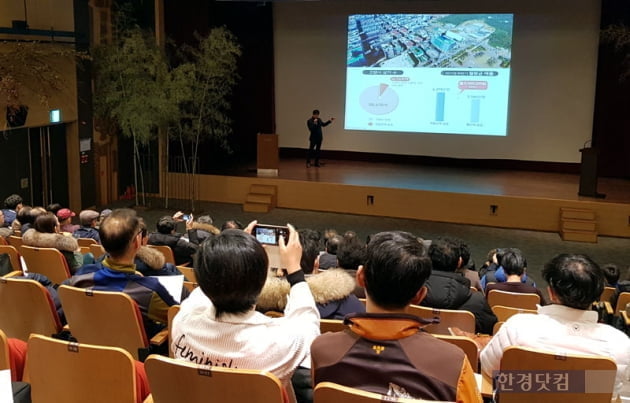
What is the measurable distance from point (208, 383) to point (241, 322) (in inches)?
8.3

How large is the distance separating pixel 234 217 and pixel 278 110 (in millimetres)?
3669

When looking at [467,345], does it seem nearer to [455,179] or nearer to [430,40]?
[455,179]

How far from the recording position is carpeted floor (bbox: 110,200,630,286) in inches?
339

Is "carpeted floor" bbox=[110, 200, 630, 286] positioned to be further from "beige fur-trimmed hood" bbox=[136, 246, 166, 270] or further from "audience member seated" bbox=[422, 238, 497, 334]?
"beige fur-trimmed hood" bbox=[136, 246, 166, 270]

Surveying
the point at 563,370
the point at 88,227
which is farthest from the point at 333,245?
the point at 563,370

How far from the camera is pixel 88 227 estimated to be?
21.6 ft

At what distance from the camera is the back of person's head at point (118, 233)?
301 cm

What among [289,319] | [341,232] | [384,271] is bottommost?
[341,232]

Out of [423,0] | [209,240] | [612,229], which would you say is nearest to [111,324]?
[209,240]

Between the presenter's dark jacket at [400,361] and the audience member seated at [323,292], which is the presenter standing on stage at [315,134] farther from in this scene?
the presenter's dark jacket at [400,361]

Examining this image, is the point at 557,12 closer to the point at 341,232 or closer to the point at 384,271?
the point at 341,232

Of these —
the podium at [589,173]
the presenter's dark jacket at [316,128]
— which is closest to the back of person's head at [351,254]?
the podium at [589,173]

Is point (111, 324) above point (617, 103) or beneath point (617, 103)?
beneath

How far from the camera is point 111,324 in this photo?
302 cm
